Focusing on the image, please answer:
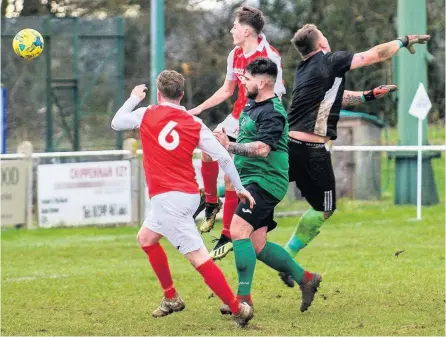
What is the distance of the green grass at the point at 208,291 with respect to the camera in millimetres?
9242

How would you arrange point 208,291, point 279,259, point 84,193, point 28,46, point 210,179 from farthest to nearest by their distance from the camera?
point 84,193 < point 208,291 < point 28,46 < point 210,179 < point 279,259

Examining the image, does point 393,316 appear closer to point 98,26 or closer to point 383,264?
point 383,264

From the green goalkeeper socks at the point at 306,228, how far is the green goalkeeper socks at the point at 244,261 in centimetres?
108

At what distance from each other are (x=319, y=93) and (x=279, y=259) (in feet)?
4.80

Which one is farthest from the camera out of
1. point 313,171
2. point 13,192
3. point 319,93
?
point 13,192

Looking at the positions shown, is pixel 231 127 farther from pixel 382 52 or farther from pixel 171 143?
pixel 382 52

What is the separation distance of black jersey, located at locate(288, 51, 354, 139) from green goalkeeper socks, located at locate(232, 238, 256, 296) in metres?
1.26

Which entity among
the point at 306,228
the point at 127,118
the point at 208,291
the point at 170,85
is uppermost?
the point at 170,85

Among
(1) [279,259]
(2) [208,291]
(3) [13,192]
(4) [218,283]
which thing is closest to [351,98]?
(1) [279,259]

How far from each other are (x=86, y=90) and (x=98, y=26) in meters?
1.25

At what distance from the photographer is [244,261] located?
30.4 ft

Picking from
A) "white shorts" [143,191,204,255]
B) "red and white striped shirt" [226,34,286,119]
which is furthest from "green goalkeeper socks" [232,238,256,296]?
"red and white striped shirt" [226,34,286,119]

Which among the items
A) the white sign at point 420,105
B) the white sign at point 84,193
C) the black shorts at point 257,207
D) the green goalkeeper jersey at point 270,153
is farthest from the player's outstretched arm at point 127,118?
the white sign at point 420,105

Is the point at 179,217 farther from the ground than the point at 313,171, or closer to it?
closer to it
